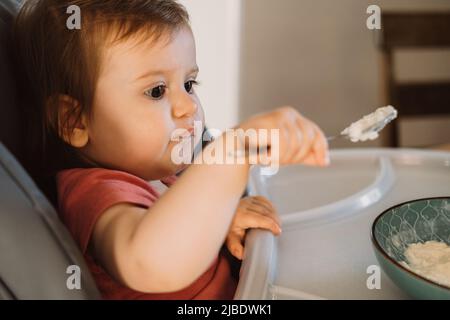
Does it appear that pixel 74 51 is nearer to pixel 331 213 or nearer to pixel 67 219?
pixel 67 219

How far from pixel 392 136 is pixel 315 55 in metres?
0.24

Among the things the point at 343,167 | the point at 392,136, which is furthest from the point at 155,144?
the point at 392,136

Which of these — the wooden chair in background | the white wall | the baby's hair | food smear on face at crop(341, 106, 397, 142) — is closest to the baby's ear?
the baby's hair

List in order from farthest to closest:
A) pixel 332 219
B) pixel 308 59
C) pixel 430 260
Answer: pixel 308 59, pixel 332 219, pixel 430 260

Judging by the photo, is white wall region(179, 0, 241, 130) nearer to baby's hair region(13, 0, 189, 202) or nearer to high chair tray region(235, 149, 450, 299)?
baby's hair region(13, 0, 189, 202)

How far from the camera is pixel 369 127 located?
43 centimetres

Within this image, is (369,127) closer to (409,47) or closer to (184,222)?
(184,222)

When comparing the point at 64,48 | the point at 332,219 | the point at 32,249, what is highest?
the point at 64,48

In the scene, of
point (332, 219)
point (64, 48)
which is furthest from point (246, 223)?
point (64, 48)

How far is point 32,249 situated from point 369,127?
288mm

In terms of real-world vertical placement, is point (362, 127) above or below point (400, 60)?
above

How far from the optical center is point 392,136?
3.12ft

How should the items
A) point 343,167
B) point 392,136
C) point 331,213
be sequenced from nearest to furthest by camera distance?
point 331,213 < point 343,167 < point 392,136

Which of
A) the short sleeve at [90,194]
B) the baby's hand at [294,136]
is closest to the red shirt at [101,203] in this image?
the short sleeve at [90,194]
